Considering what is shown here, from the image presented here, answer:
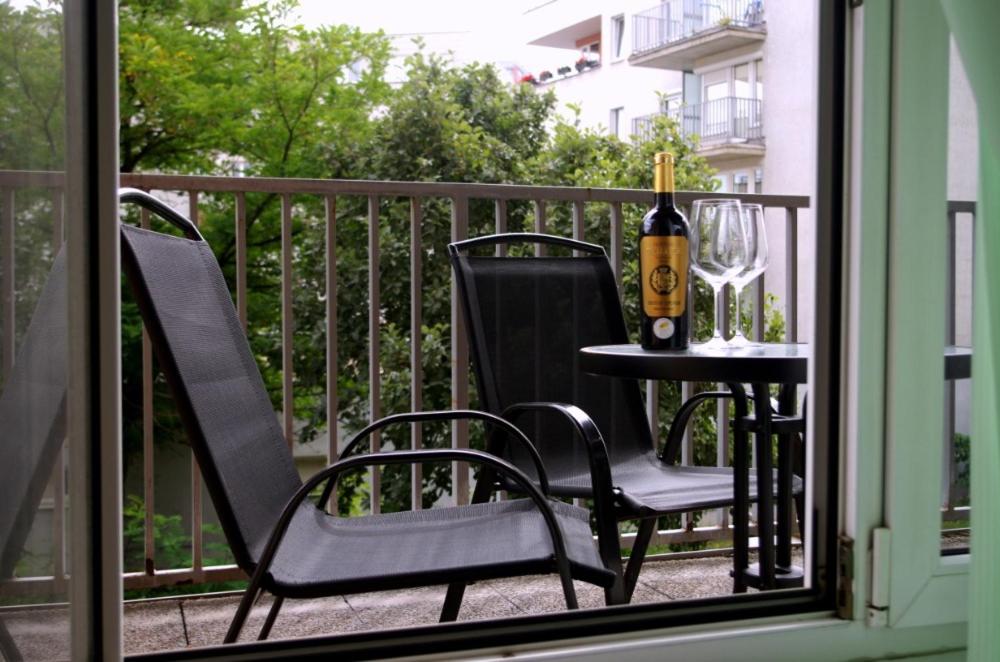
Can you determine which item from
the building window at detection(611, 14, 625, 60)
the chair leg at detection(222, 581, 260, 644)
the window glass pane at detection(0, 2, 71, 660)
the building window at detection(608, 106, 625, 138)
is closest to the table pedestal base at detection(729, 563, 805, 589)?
the chair leg at detection(222, 581, 260, 644)

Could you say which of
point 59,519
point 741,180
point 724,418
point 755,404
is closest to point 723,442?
point 724,418

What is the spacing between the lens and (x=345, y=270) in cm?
755

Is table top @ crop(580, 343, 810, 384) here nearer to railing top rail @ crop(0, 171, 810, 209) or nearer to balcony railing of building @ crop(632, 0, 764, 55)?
railing top rail @ crop(0, 171, 810, 209)

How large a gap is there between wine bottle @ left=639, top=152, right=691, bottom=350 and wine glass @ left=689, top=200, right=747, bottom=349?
1.1 inches

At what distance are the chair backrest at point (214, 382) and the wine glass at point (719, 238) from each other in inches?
36.4

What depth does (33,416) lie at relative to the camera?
851 mm

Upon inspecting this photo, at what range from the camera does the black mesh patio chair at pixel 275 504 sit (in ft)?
5.08

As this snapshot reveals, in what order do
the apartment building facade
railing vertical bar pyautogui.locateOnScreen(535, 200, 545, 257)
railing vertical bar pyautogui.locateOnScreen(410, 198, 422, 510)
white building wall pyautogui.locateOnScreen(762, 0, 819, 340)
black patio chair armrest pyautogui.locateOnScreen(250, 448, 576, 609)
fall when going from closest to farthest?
black patio chair armrest pyautogui.locateOnScreen(250, 448, 576, 609) → railing vertical bar pyautogui.locateOnScreen(410, 198, 422, 510) → railing vertical bar pyautogui.locateOnScreen(535, 200, 545, 257) → white building wall pyautogui.locateOnScreen(762, 0, 819, 340) → the apartment building facade

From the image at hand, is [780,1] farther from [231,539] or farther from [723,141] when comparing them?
[231,539]

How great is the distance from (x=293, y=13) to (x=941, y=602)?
396 inches

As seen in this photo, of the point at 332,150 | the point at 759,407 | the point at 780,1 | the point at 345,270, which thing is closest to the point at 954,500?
the point at 759,407

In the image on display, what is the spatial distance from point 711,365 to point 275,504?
32.6 inches

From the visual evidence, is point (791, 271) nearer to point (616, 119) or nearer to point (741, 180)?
point (741, 180)

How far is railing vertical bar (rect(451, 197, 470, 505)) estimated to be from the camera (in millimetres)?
2910
